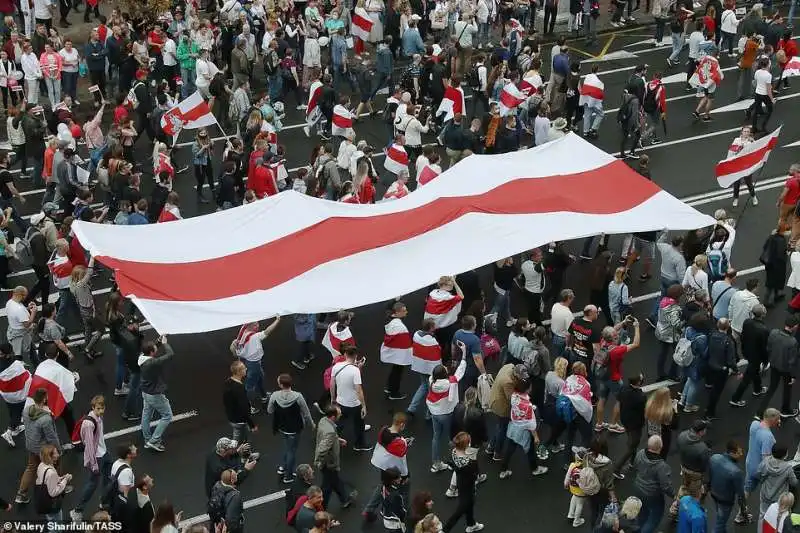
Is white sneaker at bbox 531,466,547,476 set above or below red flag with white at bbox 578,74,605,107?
below

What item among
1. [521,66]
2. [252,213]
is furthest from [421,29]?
[252,213]

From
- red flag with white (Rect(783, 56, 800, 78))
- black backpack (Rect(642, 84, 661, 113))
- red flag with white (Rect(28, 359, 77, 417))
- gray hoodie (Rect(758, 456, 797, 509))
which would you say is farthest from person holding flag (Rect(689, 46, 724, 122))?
red flag with white (Rect(28, 359, 77, 417))

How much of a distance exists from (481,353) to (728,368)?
3214 mm

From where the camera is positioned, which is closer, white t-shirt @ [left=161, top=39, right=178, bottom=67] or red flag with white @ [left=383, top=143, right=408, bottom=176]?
red flag with white @ [left=383, top=143, right=408, bottom=176]

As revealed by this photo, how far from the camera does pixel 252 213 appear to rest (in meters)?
17.8

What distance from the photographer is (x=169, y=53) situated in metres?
25.5

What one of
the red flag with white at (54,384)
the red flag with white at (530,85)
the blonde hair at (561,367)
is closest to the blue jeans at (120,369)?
the red flag with white at (54,384)

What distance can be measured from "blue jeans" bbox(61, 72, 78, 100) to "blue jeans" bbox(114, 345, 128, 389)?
36.6ft

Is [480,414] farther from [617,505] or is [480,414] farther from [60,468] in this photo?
[60,468]

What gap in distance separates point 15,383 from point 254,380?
10.1ft

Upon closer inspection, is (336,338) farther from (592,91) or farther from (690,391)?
(592,91)

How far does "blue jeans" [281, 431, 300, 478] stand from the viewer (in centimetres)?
1412

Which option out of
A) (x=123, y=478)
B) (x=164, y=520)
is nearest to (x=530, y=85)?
(x=123, y=478)

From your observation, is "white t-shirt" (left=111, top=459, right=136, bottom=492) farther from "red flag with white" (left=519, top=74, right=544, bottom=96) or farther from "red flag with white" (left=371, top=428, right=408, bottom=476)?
"red flag with white" (left=519, top=74, right=544, bottom=96)
